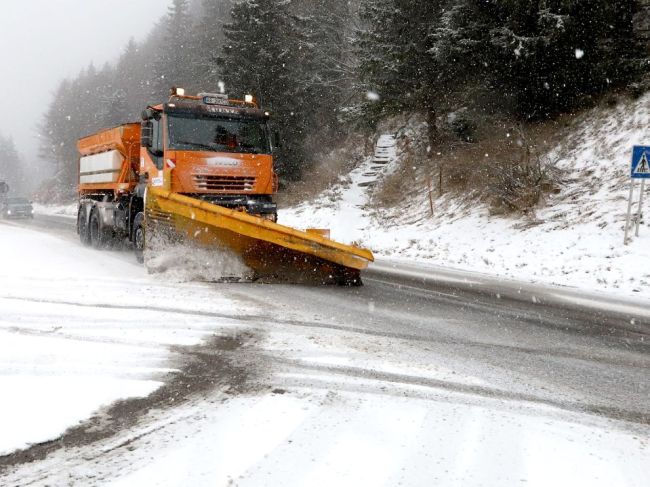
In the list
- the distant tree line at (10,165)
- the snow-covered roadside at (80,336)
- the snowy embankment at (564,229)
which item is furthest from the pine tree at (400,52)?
the distant tree line at (10,165)

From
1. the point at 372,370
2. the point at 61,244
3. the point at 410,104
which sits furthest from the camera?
the point at 410,104

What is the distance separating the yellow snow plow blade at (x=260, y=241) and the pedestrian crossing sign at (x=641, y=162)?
620 centimetres

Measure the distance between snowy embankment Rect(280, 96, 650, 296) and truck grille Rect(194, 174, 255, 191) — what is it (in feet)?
15.9

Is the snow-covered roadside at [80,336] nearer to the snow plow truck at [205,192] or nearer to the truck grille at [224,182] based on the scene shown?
the snow plow truck at [205,192]

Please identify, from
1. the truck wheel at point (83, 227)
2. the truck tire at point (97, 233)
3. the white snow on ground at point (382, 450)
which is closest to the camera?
the white snow on ground at point (382, 450)

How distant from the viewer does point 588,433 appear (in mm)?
3156

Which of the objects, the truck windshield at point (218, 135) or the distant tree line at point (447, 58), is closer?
the truck windshield at point (218, 135)

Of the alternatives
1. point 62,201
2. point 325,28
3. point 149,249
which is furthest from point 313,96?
point 62,201

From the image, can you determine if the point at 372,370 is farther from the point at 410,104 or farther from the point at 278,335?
the point at 410,104

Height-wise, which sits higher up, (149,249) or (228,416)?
(149,249)

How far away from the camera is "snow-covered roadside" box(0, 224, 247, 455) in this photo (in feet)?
10.9

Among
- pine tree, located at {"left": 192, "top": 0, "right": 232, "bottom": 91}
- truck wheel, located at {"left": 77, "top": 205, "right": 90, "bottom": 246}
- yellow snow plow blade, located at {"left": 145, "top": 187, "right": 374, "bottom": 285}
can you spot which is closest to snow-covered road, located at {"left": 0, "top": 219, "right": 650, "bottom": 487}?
yellow snow plow blade, located at {"left": 145, "top": 187, "right": 374, "bottom": 285}

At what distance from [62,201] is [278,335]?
57.0m

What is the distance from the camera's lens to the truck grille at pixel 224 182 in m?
9.49
